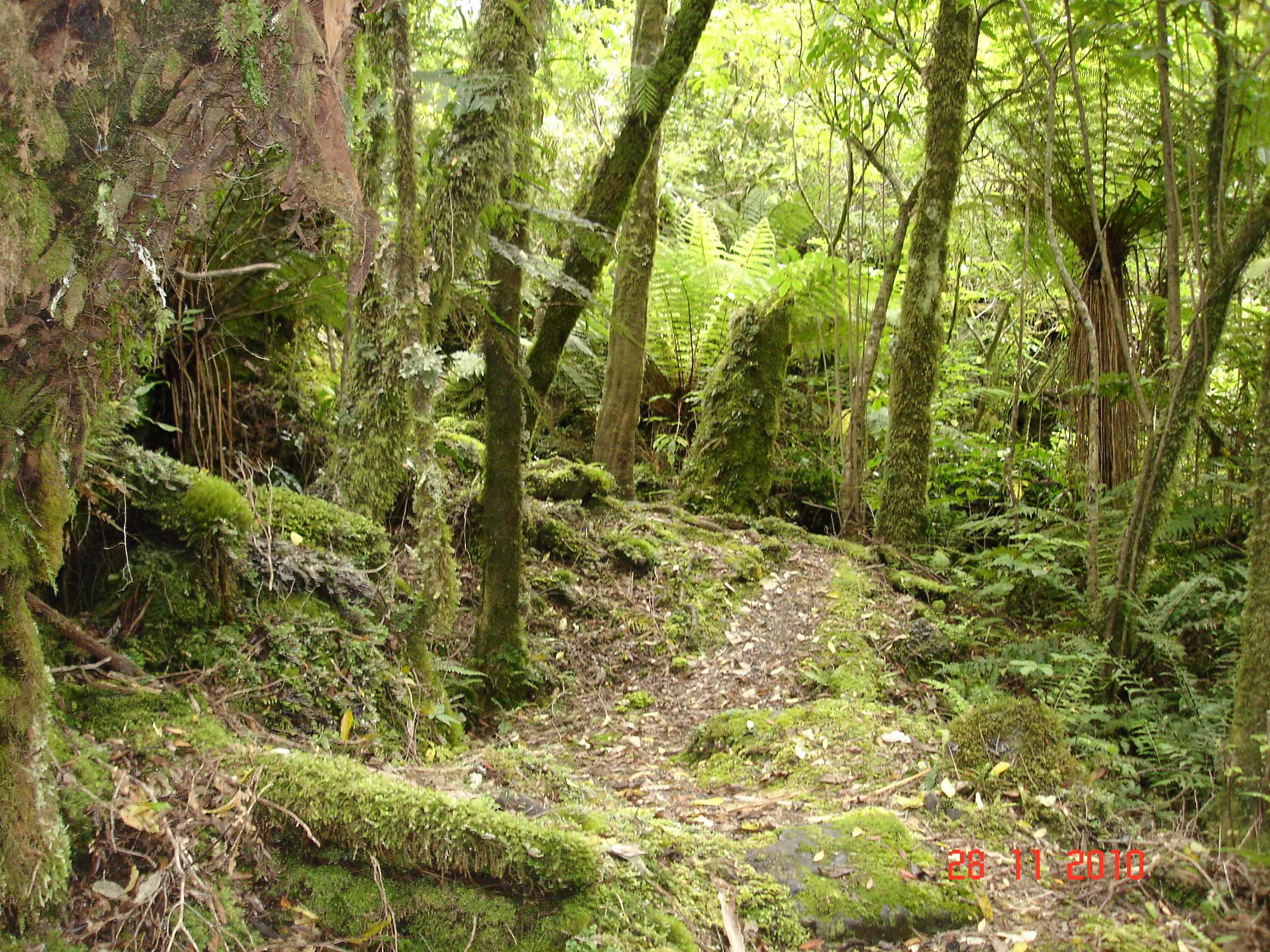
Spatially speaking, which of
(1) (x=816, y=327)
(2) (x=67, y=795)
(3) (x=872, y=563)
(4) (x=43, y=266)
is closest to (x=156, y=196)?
(4) (x=43, y=266)

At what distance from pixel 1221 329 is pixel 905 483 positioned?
299 centimetres

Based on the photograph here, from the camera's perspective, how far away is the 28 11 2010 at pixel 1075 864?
8.18 ft

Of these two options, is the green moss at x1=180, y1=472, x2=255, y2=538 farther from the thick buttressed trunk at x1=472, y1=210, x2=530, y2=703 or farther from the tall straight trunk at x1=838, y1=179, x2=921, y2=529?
the tall straight trunk at x1=838, y1=179, x2=921, y2=529

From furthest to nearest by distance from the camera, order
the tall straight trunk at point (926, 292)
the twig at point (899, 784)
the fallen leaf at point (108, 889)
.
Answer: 1. the tall straight trunk at point (926, 292)
2. the twig at point (899, 784)
3. the fallen leaf at point (108, 889)

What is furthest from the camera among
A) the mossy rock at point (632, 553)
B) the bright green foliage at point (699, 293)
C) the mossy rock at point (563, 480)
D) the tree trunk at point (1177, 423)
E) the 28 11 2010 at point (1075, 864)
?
the bright green foliage at point (699, 293)

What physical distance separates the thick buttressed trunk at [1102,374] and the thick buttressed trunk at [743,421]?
239 centimetres

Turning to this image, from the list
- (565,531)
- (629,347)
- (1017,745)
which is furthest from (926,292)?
Answer: (1017,745)

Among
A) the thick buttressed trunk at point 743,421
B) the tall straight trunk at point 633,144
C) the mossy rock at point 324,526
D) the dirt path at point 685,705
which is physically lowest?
the dirt path at point 685,705

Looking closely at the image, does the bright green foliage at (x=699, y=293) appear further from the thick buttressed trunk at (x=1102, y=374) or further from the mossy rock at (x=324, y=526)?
the mossy rock at (x=324, y=526)

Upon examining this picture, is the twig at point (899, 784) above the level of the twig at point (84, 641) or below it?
below

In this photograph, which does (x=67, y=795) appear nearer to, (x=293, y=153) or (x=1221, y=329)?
(x=293, y=153)

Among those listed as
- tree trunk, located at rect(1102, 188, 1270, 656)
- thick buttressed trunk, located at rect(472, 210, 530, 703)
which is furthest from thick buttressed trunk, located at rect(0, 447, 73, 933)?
tree trunk, located at rect(1102, 188, 1270, 656)

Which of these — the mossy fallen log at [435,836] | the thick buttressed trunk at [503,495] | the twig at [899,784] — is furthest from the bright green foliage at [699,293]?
the mossy fallen log at [435,836]

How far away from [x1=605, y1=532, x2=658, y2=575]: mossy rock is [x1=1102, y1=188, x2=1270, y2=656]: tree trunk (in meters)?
2.73
